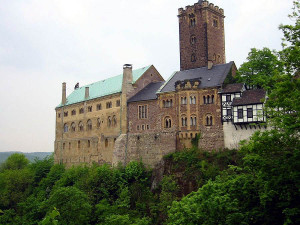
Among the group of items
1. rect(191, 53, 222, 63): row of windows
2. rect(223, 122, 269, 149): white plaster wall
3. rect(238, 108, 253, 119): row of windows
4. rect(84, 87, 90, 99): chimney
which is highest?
rect(191, 53, 222, 63): row of windows

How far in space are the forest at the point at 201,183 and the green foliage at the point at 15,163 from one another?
31 cm

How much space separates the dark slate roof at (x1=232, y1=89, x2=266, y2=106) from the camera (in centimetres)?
4244

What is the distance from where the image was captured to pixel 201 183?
41656mm

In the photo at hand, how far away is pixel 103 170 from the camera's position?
169 feet

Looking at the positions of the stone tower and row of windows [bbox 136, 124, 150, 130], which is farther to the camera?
the stone tower

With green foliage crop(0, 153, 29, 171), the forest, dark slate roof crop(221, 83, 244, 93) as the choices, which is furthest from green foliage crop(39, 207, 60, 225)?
green foliage crop(0, 153, 29, 171)

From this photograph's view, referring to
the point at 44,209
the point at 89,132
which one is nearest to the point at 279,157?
the point at 44,209

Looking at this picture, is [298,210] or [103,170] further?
[103,170]

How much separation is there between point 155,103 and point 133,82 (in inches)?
275

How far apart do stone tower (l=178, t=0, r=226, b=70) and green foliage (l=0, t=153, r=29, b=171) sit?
4746 centimetres

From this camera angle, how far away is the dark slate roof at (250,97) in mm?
42438

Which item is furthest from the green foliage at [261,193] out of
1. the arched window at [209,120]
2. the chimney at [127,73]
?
the chimney at [127,73]

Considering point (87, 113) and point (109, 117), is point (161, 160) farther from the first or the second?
point (87, 113)

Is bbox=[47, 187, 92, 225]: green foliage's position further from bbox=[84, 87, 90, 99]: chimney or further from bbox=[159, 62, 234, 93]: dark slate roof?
bbox=[84, 87, 90, 99]: chimney
